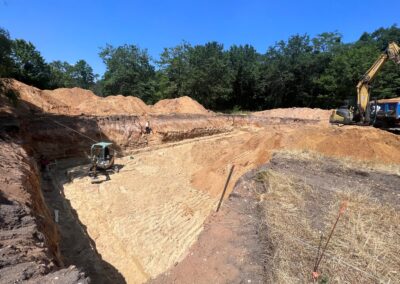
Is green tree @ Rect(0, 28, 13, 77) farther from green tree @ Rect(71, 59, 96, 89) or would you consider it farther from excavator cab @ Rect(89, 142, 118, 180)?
green tree @ Rect(71, 59, 96, 89)

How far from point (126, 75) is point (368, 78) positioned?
32332 mm

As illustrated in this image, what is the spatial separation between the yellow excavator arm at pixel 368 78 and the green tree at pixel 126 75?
3011 centimetres

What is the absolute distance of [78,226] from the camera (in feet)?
22.0

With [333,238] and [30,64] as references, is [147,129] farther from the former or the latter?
[30,64]

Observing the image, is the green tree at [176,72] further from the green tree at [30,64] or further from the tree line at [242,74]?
the green tree at [30,64]

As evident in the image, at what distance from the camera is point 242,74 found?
39.2 meters

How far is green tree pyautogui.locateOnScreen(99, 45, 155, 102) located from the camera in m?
38.0

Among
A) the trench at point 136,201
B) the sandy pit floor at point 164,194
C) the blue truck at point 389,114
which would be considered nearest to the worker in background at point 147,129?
the trench at point 136,201

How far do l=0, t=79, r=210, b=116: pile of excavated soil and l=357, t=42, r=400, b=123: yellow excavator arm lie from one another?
48.4 ft

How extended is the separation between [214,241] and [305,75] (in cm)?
3913

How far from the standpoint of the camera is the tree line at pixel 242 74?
32656mm

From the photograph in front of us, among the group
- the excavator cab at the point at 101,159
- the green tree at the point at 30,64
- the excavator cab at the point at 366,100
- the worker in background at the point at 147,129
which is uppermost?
the green tree at the point at 30,64

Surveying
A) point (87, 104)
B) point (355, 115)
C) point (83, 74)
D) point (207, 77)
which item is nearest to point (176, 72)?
point (207, 77)

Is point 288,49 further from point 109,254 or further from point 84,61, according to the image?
point 84,61
